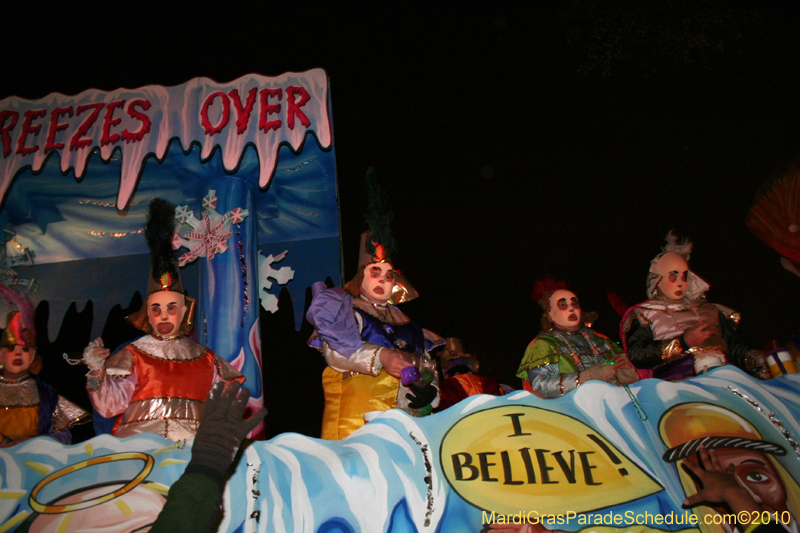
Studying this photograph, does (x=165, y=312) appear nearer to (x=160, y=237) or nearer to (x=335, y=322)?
(x=160, y=237)

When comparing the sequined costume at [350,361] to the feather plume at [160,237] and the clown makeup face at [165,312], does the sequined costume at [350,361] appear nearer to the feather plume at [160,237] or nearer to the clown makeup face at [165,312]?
the clown makeup face at [165,312]

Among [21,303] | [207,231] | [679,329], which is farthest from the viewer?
[207,231]

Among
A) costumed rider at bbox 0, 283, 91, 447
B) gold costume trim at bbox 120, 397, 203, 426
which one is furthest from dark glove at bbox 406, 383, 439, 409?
costumed rider at bbox 0, 283, 91, 447

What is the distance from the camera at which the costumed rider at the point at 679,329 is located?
10.0ft

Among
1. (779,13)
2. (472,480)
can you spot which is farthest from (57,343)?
(779,13)

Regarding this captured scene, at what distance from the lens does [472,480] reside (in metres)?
1.78

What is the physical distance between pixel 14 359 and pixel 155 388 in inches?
44.4

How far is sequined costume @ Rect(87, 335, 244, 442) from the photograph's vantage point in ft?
8.34

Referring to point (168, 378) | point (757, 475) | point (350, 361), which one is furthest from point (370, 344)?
point (757, 475)

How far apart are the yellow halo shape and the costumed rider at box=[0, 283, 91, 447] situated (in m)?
→ 1.51

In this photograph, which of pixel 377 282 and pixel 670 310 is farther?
pixel 670 310

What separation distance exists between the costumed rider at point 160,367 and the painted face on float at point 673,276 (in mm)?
2552

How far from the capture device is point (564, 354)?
3.03m

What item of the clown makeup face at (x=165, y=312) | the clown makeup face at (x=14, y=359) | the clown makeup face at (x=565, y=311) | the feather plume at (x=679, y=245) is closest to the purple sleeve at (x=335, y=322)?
the clown makeup face at (x=165, y=312)
